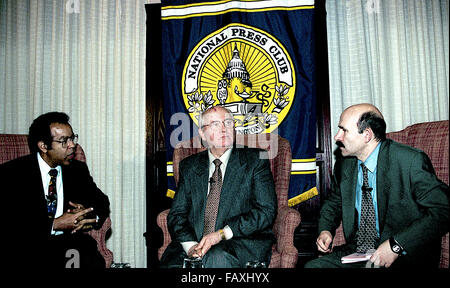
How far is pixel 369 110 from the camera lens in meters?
2.29

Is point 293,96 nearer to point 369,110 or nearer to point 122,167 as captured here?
point 369,110

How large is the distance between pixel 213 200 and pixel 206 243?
40 centimetres

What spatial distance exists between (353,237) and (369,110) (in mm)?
938

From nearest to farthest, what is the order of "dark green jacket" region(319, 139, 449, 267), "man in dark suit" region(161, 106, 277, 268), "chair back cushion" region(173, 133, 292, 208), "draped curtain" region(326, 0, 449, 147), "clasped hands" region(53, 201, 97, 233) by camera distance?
1. "dark green jacket" region(319, 139, 449, 267)
2. "man in dark suit" region(161, 106, 277, 268)
3. "clasped hands" region(53, 201, 97, 233)
4. "chair back cushion" region(173, 133, 292, 208)
5. "draped curtain" region(326, 0, 449, 147)

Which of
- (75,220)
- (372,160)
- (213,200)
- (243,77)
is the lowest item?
(75,220)

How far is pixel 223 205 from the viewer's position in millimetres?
2545

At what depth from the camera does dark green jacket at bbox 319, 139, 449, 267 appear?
1.92 m

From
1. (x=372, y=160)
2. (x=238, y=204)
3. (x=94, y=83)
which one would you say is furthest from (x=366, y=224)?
(x=94, y=83)

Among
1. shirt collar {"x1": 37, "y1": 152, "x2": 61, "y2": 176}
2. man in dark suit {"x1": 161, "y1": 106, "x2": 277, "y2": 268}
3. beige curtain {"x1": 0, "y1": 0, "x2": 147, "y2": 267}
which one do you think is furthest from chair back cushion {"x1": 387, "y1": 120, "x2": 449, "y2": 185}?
Answer: shirt collar {"x1": 37, "y1": 152, "x2": 61, "y2": 176}

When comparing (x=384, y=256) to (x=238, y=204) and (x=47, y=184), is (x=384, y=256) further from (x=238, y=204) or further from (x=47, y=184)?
(x=47, y=184)

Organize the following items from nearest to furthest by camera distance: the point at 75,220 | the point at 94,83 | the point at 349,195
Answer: the point at 349,195 → the point at 75,220 → the point at 94,83

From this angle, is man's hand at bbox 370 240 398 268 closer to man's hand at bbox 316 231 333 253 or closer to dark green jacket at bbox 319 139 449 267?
dark green jacket at bbox 319 139 449 267

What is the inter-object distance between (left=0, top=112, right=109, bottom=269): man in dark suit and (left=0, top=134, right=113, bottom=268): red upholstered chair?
0.20 ft

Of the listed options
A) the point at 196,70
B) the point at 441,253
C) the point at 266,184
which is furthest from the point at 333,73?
the point at 441,253
